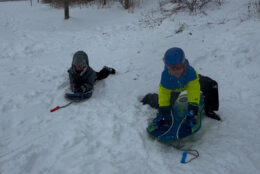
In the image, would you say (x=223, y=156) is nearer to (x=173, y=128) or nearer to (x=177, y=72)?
(x=173, y=128)

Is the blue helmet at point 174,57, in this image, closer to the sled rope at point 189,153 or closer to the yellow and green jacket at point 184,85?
the yellow and green jacket at point 184,85

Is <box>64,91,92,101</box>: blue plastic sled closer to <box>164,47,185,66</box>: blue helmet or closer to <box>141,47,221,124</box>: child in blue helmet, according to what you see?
<box>141,47,221,124</box>: child in blue helmet

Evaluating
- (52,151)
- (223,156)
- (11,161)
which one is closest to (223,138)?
(223,156)

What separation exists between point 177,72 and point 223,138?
1113 mm

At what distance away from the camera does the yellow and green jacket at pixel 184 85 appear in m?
3.11

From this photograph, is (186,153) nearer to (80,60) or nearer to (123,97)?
(123,97)

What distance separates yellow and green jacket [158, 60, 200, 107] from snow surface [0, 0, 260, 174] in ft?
1.80

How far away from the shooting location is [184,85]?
10.6 feet

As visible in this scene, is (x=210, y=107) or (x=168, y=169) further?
(x=210, y=107)

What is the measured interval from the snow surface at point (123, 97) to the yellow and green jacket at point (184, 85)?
0.55m

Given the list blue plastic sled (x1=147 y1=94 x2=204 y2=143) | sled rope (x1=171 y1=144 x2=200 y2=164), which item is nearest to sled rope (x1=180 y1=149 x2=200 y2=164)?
sled rope (x1=171 y1=144 x2=200 y2=164)

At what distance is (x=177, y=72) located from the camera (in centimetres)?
295

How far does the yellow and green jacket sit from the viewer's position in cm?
311

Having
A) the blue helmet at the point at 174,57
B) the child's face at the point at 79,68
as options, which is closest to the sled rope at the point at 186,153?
the blue helmet at the point at 174,57
